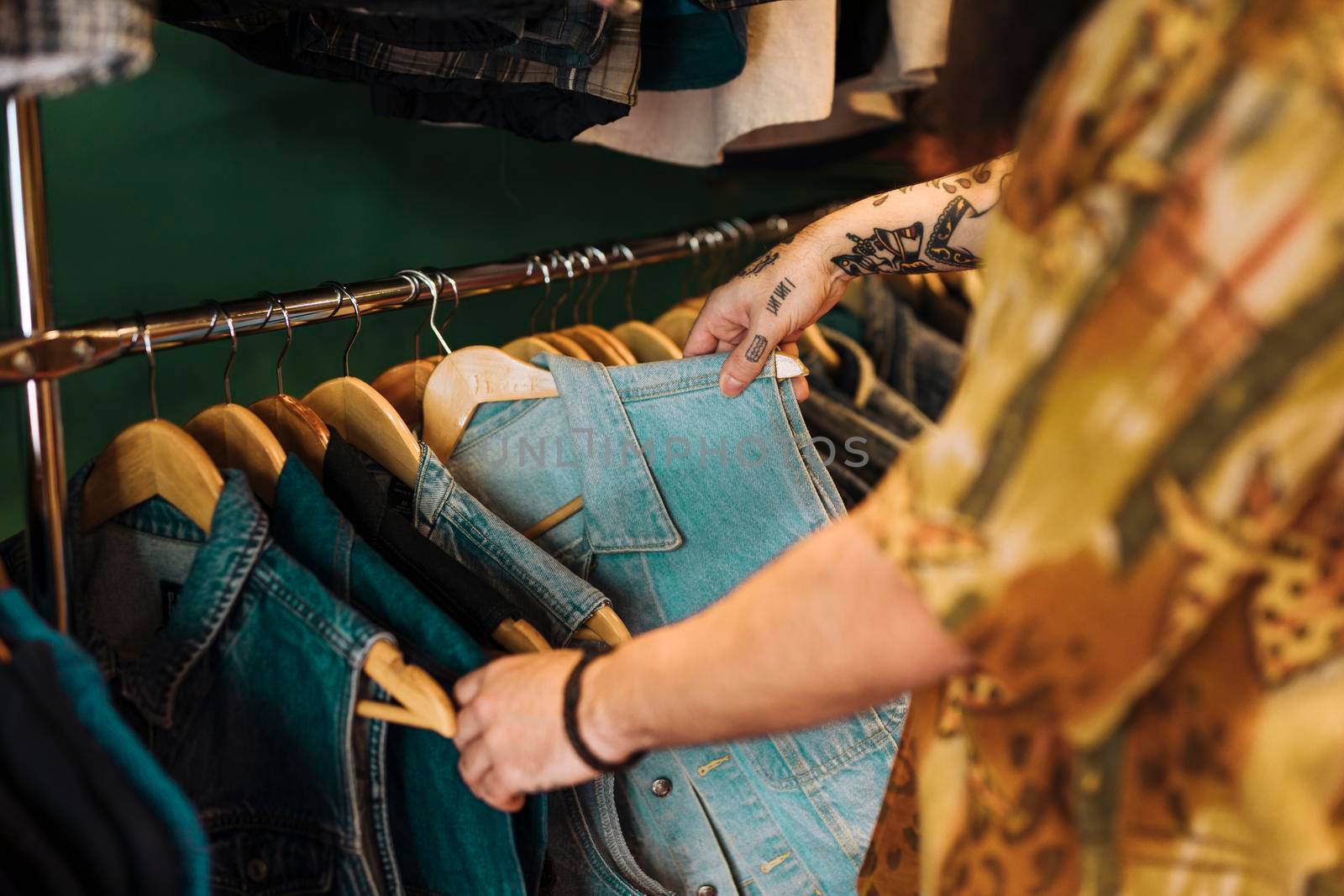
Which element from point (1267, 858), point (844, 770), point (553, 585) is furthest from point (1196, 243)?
point (844, 770)

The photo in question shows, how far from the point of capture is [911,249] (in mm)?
1009

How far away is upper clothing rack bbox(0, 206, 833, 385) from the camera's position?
627mm

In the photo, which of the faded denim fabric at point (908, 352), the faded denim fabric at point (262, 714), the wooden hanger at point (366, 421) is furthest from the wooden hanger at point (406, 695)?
the faded denim fabric at point (908, 352)

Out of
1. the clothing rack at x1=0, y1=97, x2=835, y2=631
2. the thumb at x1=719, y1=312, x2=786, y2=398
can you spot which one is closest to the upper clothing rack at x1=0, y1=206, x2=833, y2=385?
the clothing rack at x1=0, y1=97, x2=835, y2=631

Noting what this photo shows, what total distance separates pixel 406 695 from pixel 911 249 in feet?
2.08

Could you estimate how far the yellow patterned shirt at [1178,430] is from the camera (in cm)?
38

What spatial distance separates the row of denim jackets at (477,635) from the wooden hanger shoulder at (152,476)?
0.01 m

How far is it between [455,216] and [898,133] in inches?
28.8

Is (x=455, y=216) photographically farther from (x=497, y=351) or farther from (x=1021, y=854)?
(x=1021, y=854)

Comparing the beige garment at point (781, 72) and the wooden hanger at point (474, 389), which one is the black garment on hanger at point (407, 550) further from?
the beige garment at point (781, 72)

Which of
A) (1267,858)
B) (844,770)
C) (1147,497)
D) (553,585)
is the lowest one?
(844,770)

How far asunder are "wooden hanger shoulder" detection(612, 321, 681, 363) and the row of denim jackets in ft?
0.52

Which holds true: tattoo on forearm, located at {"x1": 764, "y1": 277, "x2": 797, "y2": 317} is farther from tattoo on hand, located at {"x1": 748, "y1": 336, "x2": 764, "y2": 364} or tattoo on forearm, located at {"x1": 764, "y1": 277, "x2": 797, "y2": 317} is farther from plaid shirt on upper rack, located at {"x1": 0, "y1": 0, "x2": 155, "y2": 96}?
plaid shirt on upper rack, located at {"x1": 0, "y1": 0, "x2": 155, "y2": 96}

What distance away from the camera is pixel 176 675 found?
676mm
